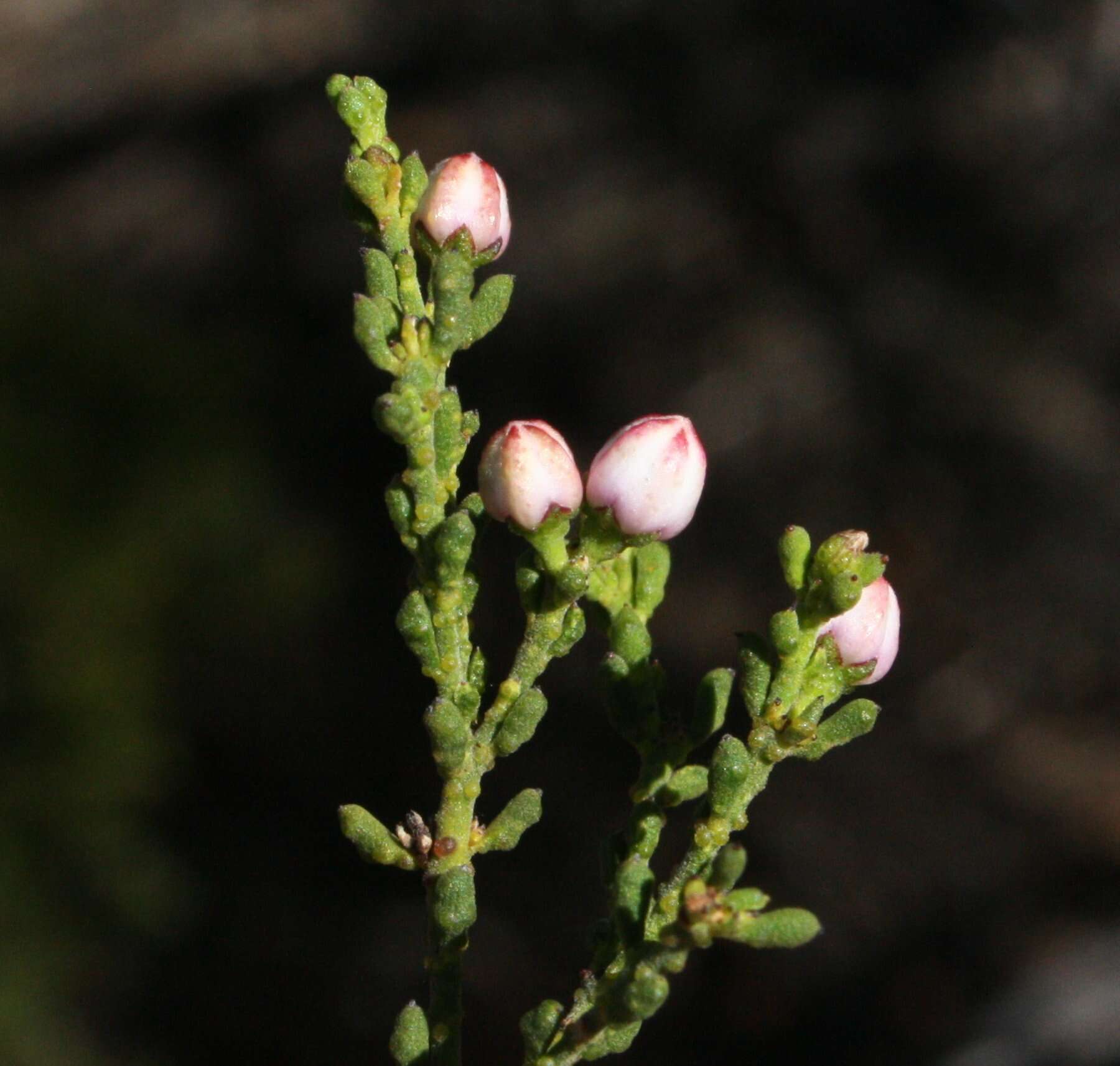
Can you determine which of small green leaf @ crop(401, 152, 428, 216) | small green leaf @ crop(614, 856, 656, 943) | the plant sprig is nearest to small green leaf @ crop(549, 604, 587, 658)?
the plant sprig

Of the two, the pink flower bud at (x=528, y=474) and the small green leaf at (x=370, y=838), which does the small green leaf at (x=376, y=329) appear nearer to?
the pink flower bud at (x=528, y=474)

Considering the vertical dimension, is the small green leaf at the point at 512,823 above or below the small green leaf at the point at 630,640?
below

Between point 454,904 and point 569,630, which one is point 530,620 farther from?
point 454,904

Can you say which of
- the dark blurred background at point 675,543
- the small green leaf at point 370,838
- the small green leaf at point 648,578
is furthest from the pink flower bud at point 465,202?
the dark blurred background at point 675,543

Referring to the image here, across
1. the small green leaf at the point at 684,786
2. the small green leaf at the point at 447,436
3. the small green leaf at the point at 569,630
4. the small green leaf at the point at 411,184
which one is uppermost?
the small green leaf at the point at 411,184

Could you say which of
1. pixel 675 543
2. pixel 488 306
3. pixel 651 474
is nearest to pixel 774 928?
pixel 651 474

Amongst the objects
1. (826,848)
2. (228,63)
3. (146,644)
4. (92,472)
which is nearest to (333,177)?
(228,63)

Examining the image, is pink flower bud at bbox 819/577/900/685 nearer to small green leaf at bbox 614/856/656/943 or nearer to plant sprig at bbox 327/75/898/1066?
plant sprig at bbox 327/75/898/1066
